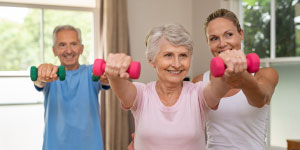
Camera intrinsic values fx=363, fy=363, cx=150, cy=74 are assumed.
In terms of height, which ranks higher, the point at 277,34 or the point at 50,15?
the point at 50,15

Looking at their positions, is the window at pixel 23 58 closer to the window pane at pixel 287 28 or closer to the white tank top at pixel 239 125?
the window pane at pixel 287 28

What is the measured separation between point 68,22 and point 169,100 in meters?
3.39

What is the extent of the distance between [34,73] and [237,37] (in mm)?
1016

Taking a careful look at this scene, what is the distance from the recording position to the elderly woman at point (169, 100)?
142cm

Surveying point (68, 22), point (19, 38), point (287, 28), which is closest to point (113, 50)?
point (68, 22)

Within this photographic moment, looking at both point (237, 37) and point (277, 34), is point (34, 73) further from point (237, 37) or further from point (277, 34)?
point (277, 34)

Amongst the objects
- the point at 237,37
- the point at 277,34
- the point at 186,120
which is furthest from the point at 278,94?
the point at 186,120

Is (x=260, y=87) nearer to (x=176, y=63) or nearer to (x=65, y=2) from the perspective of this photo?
(x=176, y=63)

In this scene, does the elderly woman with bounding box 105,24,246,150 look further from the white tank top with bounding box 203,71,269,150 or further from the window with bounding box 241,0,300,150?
the window with bounding box 241,0,300,150

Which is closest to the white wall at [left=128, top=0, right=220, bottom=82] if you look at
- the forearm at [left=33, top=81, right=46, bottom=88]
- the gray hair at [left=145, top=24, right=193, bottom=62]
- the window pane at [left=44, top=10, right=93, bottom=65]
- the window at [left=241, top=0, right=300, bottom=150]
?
the window pane at [left=44, top=10, right=93, bottom=65]

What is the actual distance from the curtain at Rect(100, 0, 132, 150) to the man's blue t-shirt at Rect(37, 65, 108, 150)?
2.07m

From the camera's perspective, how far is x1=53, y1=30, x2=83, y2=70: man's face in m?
→ 2.42

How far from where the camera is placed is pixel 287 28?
12.5 feet

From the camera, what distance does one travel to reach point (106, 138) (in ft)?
14.9
